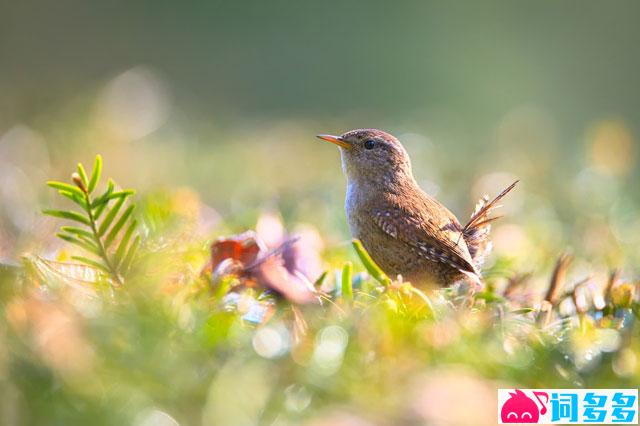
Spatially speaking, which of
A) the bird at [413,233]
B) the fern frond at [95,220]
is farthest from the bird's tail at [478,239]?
the fern frond at [95,220]

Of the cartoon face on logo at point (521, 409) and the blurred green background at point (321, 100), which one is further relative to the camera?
the blurred green background at point (321, 100)

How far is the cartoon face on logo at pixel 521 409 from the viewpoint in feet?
4.30

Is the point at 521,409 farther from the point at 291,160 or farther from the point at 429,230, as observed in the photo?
the point at 291,160


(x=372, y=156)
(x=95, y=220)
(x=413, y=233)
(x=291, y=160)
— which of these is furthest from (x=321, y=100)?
(x=95, y=220)

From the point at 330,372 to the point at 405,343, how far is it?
0.46ft

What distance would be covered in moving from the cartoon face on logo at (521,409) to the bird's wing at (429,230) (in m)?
1.42

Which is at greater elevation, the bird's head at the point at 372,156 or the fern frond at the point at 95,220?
the bird's head at the point at 372,156

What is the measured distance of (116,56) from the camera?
441 inches

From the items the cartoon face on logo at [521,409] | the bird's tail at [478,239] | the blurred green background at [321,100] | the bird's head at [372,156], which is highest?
the blurred green background at [321,100]

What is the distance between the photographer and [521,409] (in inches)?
53.5

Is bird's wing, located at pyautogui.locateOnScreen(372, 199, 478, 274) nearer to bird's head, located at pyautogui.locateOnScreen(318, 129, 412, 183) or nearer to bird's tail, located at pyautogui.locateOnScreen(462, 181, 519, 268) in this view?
bird's tail, located at pyautogui.locateOnScreen(462, 181, 519, 268)

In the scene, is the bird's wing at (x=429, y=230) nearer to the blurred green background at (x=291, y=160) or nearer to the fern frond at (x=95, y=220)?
the blurred green background at (x=291, y=160)

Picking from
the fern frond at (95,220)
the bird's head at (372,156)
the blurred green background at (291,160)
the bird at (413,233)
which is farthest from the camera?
the bird's head at (372,156)

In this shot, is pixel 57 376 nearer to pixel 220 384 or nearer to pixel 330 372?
pixel 220 384
